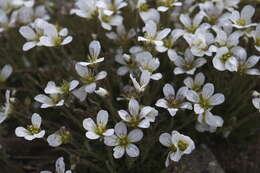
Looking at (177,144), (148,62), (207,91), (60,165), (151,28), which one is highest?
(151,28)

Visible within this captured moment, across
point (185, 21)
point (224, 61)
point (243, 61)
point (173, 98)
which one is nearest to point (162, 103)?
point (173, 98)

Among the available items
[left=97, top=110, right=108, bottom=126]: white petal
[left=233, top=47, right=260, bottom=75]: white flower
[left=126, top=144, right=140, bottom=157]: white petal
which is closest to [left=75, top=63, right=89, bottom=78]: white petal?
[left=97, top=110, right=108, bottom=126]: white petal

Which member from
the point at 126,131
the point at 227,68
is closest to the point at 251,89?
the point at 227,68

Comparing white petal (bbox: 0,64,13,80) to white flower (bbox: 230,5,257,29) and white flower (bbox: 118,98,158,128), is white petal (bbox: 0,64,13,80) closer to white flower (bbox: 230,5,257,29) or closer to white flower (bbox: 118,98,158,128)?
white flower (bbox: 118,98,158,128)

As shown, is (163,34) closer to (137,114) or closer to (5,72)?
(137,114)

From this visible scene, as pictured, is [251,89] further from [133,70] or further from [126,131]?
[126,131]

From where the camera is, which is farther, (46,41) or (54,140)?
(46,41)
